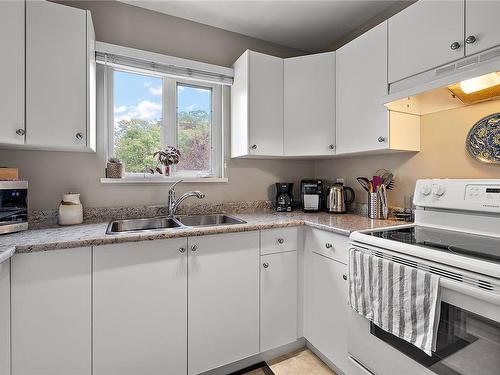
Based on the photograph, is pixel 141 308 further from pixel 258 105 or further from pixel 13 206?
pixel 258 105

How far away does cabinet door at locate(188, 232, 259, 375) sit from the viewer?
4.77 ft

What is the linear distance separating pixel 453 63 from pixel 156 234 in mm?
1697

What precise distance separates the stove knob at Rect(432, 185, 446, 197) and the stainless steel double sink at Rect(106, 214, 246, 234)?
1.12 m

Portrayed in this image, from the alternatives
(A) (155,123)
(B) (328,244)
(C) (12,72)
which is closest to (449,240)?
(B) (328,244)

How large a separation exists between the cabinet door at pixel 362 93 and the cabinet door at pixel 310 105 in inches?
2.8

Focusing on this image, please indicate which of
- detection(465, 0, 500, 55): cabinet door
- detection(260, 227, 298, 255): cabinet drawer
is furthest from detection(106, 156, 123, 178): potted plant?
detection(465, 0, 500, 55): cabinet door

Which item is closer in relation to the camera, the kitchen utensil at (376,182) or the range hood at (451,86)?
the range hood at (451,86)

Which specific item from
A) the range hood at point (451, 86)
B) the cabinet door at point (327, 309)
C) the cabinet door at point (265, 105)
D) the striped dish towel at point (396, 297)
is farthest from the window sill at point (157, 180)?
the range hood at point (451, 86)

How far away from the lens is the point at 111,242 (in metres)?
1.25

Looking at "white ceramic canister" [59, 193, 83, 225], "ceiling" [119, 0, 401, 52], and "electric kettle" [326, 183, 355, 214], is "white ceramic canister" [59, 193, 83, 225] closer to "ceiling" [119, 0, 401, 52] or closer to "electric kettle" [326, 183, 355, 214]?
"ceiling" [119, 0, 401, 52]

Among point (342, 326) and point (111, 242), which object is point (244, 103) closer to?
point (111, 242)

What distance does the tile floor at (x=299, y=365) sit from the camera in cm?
160

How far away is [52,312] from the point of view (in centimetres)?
118

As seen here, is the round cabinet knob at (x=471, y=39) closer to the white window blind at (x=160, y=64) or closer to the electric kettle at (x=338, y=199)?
the electric kettle at (x=338, y=199)
